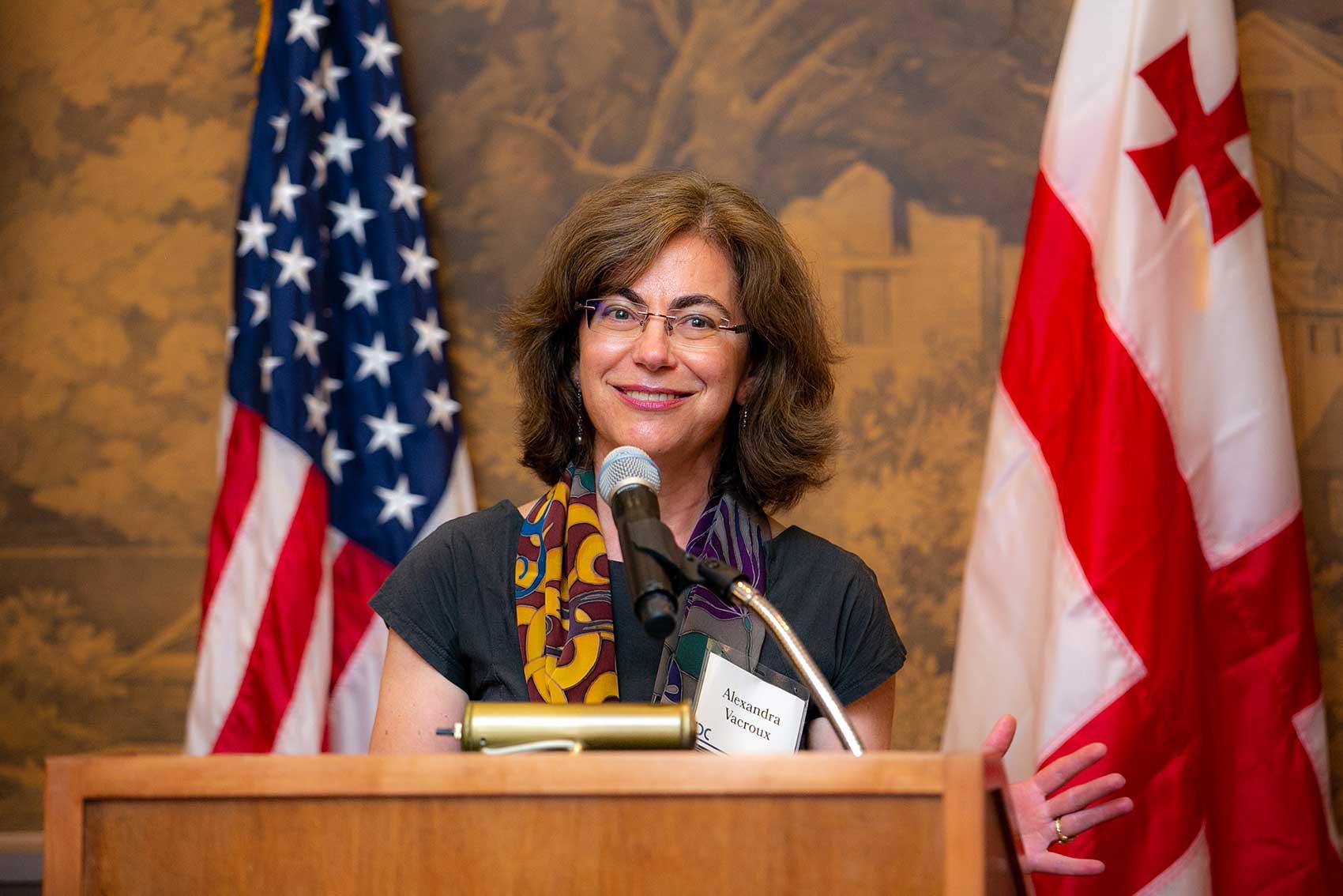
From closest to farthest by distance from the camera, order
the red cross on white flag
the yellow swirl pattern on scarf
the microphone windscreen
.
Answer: the microphone windscreen
the yellow swirl pattern on scarf
the red cross on white flag

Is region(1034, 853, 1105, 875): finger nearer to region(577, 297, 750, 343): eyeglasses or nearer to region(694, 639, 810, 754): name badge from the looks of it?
region(694, 639, 810, 754): name badge

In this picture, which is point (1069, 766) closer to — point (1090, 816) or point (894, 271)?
point (1090, 816)

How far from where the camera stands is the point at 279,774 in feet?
3.33

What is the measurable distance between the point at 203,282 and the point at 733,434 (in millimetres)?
1650

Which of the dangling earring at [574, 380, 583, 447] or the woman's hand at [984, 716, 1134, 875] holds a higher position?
the dangling earring at [574, 380, 583, 447]

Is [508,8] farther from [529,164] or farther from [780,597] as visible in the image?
[780,597]

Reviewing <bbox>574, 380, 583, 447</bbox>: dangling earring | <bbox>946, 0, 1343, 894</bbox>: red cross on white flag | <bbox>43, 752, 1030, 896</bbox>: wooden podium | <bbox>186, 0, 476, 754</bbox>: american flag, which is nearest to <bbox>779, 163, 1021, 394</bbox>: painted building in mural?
<bbox>946, 0, 1343, 894</bbox>: red cross on white flag

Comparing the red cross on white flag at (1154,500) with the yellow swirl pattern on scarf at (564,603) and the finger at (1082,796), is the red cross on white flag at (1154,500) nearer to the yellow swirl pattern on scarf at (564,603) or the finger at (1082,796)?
the finger at (1082,796)

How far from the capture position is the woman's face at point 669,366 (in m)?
1.93

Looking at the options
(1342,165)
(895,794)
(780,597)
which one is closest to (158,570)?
(780,597)

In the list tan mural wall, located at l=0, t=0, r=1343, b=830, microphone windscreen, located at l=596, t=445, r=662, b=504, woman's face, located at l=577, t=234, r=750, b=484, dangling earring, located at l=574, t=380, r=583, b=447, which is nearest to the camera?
microphone windscreen, located at l=596, t=445, r=662, b=504

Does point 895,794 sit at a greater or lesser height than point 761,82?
lesser

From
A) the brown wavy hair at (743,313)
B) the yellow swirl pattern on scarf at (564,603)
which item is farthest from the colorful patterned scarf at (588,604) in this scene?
the brown wavy hair at (743,313)

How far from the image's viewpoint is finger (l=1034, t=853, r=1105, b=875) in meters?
1.73
